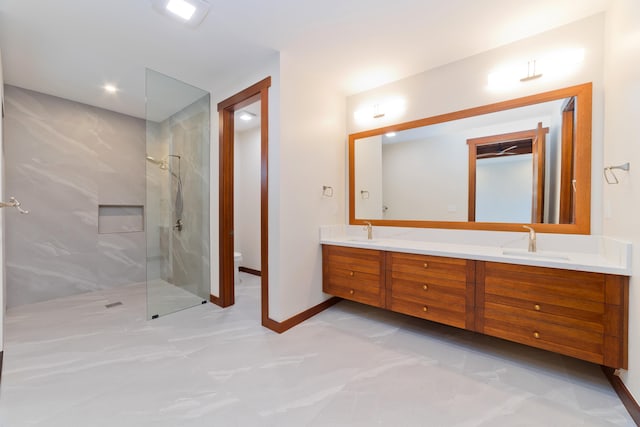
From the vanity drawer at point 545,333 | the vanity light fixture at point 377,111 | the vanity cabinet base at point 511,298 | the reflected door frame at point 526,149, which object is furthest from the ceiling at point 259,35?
the vanity drawer at point 545,333

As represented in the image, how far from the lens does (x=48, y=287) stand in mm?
3098

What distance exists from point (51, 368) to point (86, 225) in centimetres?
231

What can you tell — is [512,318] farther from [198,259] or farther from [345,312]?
[198,259]

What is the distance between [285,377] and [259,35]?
2.63 m

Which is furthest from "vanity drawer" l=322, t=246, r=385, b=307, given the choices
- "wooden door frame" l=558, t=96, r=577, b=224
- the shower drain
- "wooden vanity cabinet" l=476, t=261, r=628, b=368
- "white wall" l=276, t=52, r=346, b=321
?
the shower drain

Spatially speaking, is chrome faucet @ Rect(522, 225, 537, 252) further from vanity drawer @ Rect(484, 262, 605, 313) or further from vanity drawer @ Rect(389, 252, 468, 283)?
vanity drawer @ Rect(389, 252, 468, 283)

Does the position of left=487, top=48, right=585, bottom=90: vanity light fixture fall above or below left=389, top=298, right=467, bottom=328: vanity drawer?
above

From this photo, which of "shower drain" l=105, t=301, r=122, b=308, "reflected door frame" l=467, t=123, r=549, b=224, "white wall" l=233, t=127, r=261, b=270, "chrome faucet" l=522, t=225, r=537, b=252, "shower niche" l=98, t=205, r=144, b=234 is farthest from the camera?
"white wall" l=233, t=127, r=261, b=270

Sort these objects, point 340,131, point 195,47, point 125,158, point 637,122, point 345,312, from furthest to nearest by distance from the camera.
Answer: point 125,158, point 340,131, point 345,312, point 195,47, point 637,122

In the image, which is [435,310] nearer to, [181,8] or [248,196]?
[181,8]

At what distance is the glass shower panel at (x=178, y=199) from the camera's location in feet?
9.19

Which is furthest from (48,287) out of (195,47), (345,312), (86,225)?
(345,312)

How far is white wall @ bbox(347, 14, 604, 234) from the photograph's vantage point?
1.81 meters

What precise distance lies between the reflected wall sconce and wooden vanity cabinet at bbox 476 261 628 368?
625mm
